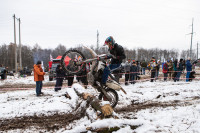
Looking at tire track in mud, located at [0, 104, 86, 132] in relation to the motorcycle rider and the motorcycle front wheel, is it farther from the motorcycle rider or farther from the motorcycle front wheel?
the motorcycle rider

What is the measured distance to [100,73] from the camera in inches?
200

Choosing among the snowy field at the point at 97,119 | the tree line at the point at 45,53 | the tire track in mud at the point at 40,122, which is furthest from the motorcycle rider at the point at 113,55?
the tree line at the point at 45,53

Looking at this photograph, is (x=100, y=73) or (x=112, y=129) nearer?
(x=112, y=129)

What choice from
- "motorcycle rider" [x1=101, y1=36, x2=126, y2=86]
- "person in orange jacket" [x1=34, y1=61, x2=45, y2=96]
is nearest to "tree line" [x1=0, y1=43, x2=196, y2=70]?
"person in orange jacket" [x1=34, y1=61, x2=45, y2=96]

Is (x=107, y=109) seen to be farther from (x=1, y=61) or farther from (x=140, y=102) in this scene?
(x=1, y=61)

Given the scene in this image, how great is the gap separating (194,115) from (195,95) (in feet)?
10.8

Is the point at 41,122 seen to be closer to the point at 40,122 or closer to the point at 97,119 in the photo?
the point at 40,122

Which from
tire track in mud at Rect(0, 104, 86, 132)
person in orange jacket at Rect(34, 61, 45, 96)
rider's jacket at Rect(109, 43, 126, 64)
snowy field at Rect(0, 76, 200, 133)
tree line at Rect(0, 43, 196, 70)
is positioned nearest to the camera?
snowy field at Rect(0, 76, 200, 133)

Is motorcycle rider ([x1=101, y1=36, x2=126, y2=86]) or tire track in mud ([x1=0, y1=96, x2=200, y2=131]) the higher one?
motorcycle rider ([x1=101, y1=36, x2=126, y2=86])

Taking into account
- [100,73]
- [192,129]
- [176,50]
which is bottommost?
[192,129]

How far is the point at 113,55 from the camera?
5129 millimetres

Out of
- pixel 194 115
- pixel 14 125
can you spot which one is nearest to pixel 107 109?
pixel 194 115

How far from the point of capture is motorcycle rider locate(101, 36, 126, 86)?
16.6ft

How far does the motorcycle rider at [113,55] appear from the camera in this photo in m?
5.05
